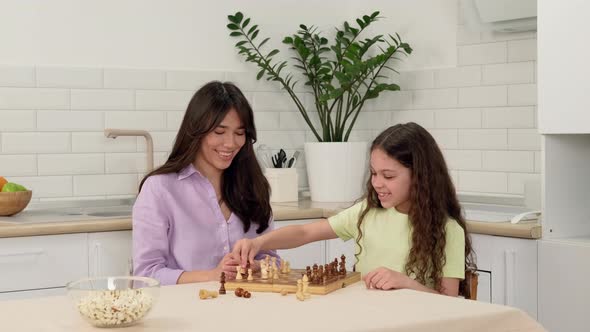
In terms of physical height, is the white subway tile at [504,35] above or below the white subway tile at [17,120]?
above

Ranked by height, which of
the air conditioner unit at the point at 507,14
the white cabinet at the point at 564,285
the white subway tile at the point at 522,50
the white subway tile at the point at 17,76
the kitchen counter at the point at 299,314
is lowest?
the white cabinet at the point at 564,285

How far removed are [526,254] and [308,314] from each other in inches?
60.7

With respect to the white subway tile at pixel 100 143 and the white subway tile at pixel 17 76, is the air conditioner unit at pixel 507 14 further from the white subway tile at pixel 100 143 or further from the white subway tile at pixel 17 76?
the white subway tile at pixel 17 76

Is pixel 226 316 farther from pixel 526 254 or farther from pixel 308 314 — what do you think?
pixel 526 254

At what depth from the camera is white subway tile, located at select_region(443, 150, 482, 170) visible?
4.44 m

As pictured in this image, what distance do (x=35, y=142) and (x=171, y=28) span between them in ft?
2.78

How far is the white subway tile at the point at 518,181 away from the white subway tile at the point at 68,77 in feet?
6.13

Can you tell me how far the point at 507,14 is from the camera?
13.3 ft

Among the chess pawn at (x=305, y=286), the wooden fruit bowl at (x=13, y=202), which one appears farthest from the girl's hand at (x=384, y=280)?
the wooden fruit bowl at (x=13, y=202)

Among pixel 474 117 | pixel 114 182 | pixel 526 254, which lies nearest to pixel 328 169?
pixel 474 117

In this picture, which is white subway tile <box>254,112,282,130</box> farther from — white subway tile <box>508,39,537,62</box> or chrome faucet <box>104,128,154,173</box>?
white subway tile <box>508,39,537,62</box>

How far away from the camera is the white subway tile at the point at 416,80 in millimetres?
4648

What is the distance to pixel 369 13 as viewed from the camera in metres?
4.95

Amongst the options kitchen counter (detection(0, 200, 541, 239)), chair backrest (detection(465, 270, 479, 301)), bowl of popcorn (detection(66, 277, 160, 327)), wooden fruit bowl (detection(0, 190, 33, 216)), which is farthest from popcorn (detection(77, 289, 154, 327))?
wooden fruit bowl (detection(0, 190, 33, 216))
